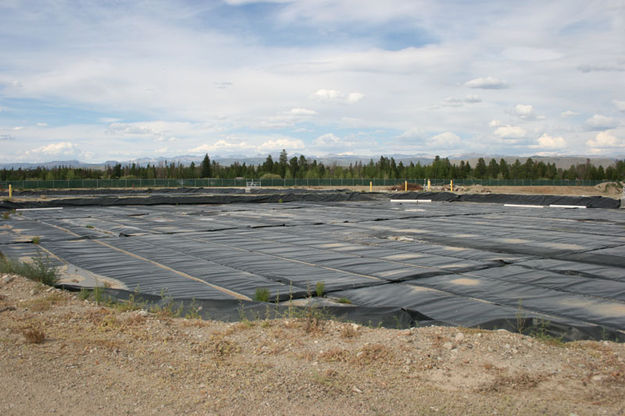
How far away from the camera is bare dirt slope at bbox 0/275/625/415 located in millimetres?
4367

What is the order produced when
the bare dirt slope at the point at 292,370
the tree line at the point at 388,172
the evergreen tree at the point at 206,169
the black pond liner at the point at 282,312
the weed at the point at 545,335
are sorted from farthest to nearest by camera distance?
the evergreen tree at the point at 206,169 → the tree line at the point at 388,172 → the black pond liner at the point at 282,312 → the weed at the point at 545,335 → the bare dirt slope at the point at 292,370

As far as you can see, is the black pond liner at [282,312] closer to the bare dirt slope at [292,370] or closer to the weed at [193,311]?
the weed at [193,311]

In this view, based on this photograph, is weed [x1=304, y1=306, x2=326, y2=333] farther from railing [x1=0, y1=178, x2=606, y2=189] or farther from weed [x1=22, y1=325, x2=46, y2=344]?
railing [x1=0, y1=178, x2=606, y2=189]

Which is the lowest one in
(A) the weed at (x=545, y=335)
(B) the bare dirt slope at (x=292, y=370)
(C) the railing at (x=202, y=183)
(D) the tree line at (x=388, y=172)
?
(B) the bare dirt slope at (x=292, y=370)

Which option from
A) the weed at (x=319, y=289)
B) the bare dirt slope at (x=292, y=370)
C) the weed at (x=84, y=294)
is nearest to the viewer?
the bare dirt slope at (x=292, y=370)

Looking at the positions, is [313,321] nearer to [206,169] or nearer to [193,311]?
[193,311]

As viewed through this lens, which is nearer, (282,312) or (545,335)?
(545,335)

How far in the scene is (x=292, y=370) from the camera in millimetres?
5094

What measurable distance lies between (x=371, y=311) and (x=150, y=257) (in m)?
6.83

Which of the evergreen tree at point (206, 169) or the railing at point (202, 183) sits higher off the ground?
the evergreen tree at point (206, 169)

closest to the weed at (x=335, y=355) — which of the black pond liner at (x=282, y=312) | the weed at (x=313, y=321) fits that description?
the weed at (x=313, y=321)

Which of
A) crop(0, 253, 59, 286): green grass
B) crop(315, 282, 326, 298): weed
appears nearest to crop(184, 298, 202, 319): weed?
crop(315, 282, 326, 298): weed

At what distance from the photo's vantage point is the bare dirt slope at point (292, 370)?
4367mm

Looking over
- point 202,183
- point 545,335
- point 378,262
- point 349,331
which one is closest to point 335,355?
point 349,331
